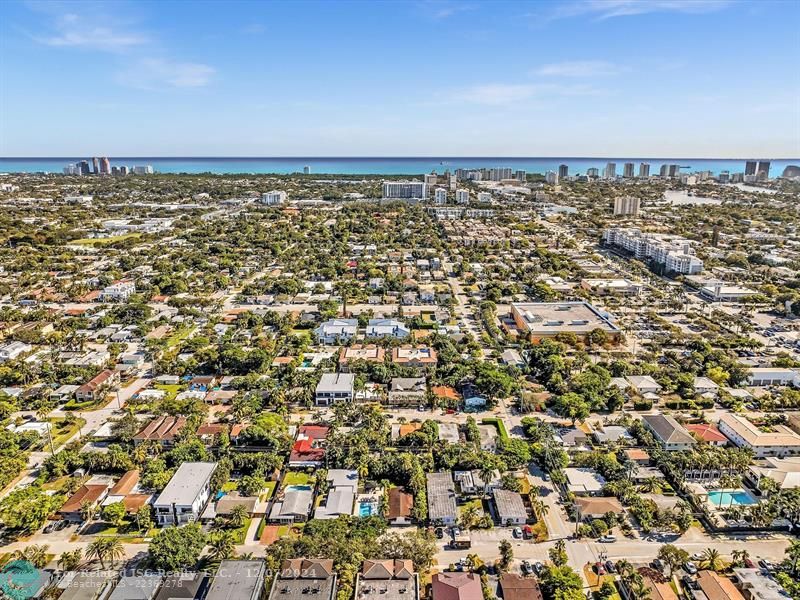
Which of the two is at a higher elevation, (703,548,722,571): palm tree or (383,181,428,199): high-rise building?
(383,181,428,199): high-rise building

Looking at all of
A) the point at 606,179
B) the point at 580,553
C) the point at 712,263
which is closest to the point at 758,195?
the point at 606,179

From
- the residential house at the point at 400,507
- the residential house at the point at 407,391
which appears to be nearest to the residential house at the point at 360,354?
the residential house at the point at 407,391

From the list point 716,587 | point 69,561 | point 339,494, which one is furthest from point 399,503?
point 69,561

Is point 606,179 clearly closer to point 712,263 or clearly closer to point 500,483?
point 712,263

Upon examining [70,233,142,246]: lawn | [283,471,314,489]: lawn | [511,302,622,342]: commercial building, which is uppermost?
[70,233,142,246]: lawn

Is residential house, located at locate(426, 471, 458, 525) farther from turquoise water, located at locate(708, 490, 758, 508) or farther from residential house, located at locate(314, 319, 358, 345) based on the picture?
residential house, located at locate(314, 319, 358, 345)

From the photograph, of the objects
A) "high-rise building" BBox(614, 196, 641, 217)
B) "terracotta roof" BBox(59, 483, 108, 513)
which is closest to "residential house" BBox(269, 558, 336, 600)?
"terracotta roof" BBox(59, 483, 108, 513)

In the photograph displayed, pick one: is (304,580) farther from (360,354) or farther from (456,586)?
(360,354)
